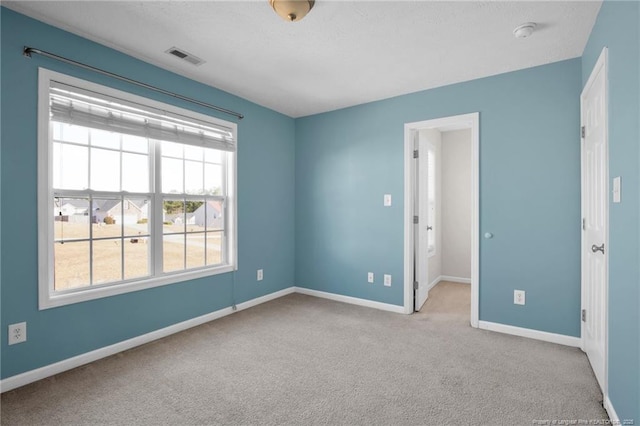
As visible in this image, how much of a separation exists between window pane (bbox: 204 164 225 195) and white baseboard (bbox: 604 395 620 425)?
11.8 ft

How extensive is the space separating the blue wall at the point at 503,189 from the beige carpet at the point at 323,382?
0.53 m

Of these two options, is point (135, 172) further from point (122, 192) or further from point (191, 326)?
point (191, 326)

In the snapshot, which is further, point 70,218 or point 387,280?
point 387,280

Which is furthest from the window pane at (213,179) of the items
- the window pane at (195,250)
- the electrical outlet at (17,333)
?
the electrical outlet at (17,333)

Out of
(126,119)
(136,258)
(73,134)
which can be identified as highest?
(126,119)

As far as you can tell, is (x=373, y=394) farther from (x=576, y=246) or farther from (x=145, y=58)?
(x=145, y=58)

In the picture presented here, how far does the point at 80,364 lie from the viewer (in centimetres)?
244

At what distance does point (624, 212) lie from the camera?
1.61 metres

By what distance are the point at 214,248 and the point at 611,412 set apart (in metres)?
3.43

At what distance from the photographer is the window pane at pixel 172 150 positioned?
310 cm

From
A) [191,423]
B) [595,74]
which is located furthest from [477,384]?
[595,74]

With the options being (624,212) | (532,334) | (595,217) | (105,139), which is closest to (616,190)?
(624,212)

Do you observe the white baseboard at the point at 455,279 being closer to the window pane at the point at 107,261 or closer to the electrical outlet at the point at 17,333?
the window pane at the point at 107,261

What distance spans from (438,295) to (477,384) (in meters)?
2.39
